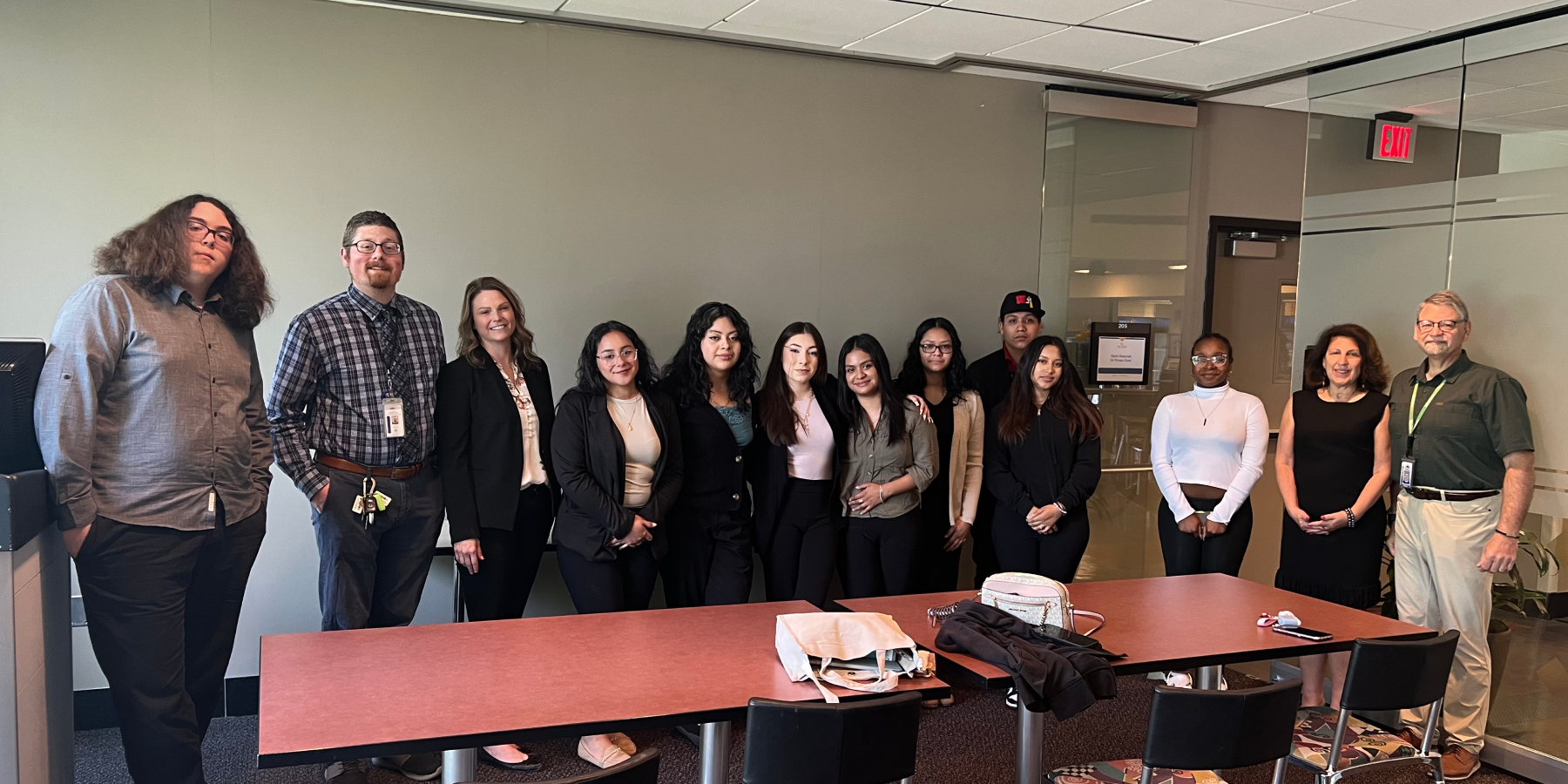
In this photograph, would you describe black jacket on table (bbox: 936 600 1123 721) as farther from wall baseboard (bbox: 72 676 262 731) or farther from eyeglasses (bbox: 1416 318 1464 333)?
wall baseboard (bbox: 72 676 262 731)

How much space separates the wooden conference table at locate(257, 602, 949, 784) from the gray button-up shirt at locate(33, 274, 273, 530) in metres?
0.57

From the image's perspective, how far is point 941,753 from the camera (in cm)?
423

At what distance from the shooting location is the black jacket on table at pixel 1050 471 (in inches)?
182

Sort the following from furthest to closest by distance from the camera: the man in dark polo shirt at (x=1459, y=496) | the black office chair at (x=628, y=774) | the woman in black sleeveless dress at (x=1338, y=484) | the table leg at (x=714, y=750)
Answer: the woman in black sleeveless dress at (x=1338, y=484)
the man in dark polo shirt at (x=1459, y=496)
the table leg at (x=714, y=750)
the black office chair at (x=628, y=774)

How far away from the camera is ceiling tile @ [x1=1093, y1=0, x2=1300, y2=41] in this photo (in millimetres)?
4312

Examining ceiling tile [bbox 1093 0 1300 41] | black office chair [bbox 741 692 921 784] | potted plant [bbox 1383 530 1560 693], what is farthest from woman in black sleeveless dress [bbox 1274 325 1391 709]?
black office chair [bbox 741 692 921 784]

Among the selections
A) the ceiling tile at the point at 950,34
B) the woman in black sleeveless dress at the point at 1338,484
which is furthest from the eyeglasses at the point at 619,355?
the woman in black sleeveless dress at the point at 1338,484

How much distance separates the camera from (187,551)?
2.96 m

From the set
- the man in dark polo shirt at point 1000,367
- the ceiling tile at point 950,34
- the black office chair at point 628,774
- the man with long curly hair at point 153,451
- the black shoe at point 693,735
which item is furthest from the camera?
the man in dark polo shirt at point 1000,367

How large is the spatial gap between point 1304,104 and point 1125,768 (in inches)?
192

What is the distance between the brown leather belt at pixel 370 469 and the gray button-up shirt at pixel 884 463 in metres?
1.76

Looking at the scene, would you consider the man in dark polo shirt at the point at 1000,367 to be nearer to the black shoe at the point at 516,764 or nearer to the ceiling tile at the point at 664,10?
the ceiling tile at the point at 664,10

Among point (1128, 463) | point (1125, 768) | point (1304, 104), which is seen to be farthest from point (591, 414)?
point (1304, 104)

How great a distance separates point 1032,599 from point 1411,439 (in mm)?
2311
